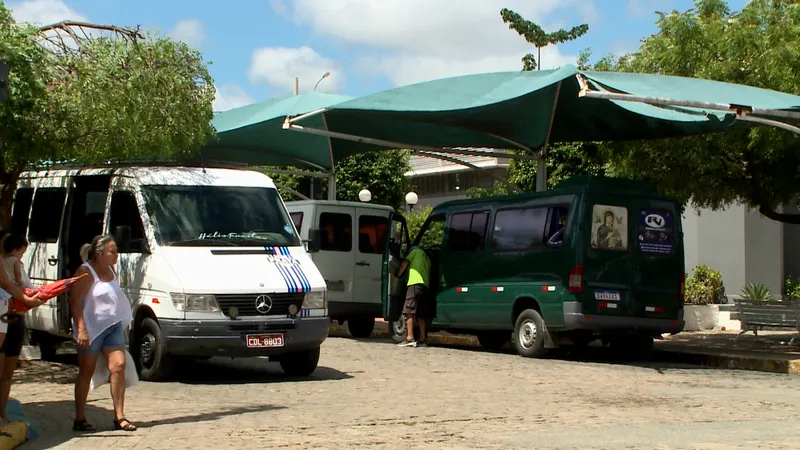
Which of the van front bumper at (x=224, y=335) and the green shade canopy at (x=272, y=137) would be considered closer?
the van front bumper at (x=224, y=335)

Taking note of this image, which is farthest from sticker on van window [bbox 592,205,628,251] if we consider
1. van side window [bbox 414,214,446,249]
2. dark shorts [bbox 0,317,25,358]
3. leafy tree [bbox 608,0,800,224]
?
dark shorts [bbox 0,317,25,358]

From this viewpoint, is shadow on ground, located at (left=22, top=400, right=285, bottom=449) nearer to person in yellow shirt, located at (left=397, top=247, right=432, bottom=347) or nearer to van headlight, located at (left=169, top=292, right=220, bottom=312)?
van headlight, located at (left=169, top=292, right=220, bottom=312)

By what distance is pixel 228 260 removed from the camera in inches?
526

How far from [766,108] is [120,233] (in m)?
8.72

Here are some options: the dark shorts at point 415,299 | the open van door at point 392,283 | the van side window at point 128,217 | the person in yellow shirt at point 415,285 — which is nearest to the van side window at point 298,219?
the open van door at point 392,283

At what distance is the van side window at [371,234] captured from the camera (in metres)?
21.5

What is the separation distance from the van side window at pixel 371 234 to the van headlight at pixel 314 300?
7644 millimetres

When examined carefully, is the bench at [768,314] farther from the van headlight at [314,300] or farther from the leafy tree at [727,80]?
the van headlight at [314,300]

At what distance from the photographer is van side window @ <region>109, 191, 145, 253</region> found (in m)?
13.7

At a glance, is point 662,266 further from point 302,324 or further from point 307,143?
point 307,143

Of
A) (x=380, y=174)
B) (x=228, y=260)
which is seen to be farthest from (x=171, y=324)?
(x=380, y=174)

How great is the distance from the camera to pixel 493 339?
67.3 ft

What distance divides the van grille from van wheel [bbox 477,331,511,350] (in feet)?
22.9

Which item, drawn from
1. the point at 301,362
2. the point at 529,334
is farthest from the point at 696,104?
the point at 301,362
